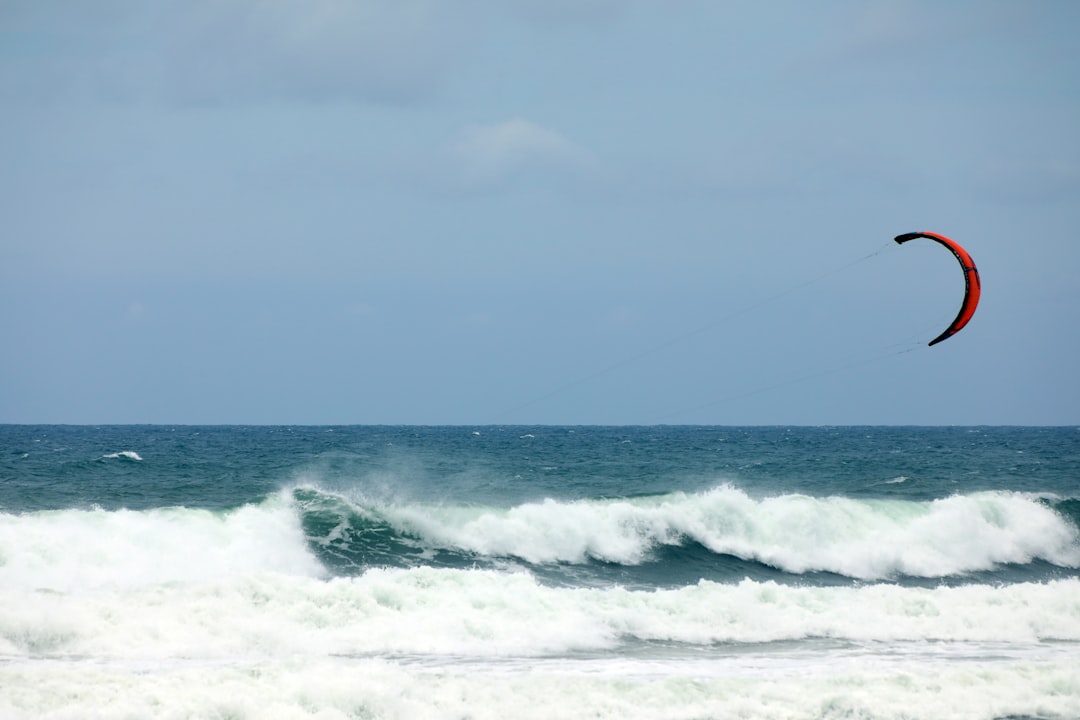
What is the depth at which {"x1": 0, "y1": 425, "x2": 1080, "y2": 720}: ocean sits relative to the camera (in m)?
→ 12.0

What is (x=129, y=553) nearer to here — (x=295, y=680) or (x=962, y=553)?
(x=295, y=680)

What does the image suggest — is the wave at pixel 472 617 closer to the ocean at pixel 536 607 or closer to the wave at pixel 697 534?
the ocean at pixel 536 607

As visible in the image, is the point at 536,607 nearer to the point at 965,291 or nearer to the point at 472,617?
the point at 472,617

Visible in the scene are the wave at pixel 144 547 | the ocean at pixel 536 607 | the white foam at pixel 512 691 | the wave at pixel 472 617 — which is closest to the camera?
the white foam at pixel 512 691

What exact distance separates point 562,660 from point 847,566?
1034 cm

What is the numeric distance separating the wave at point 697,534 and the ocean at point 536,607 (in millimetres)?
59

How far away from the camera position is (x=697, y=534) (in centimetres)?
2347

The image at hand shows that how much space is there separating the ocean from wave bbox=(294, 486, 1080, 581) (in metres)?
0.06

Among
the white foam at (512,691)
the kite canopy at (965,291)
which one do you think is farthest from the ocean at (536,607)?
the kite canopy at (965,291)

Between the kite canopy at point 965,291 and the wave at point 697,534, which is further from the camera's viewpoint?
the wave at point 697,534

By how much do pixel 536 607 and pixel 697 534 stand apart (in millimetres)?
8386

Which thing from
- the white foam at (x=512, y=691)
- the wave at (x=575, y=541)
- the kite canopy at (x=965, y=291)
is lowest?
the white foam at (x=512, y=691)

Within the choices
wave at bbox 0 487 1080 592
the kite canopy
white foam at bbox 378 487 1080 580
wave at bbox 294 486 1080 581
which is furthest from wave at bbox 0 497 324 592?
the kite canopy

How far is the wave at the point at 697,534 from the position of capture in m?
21.7
